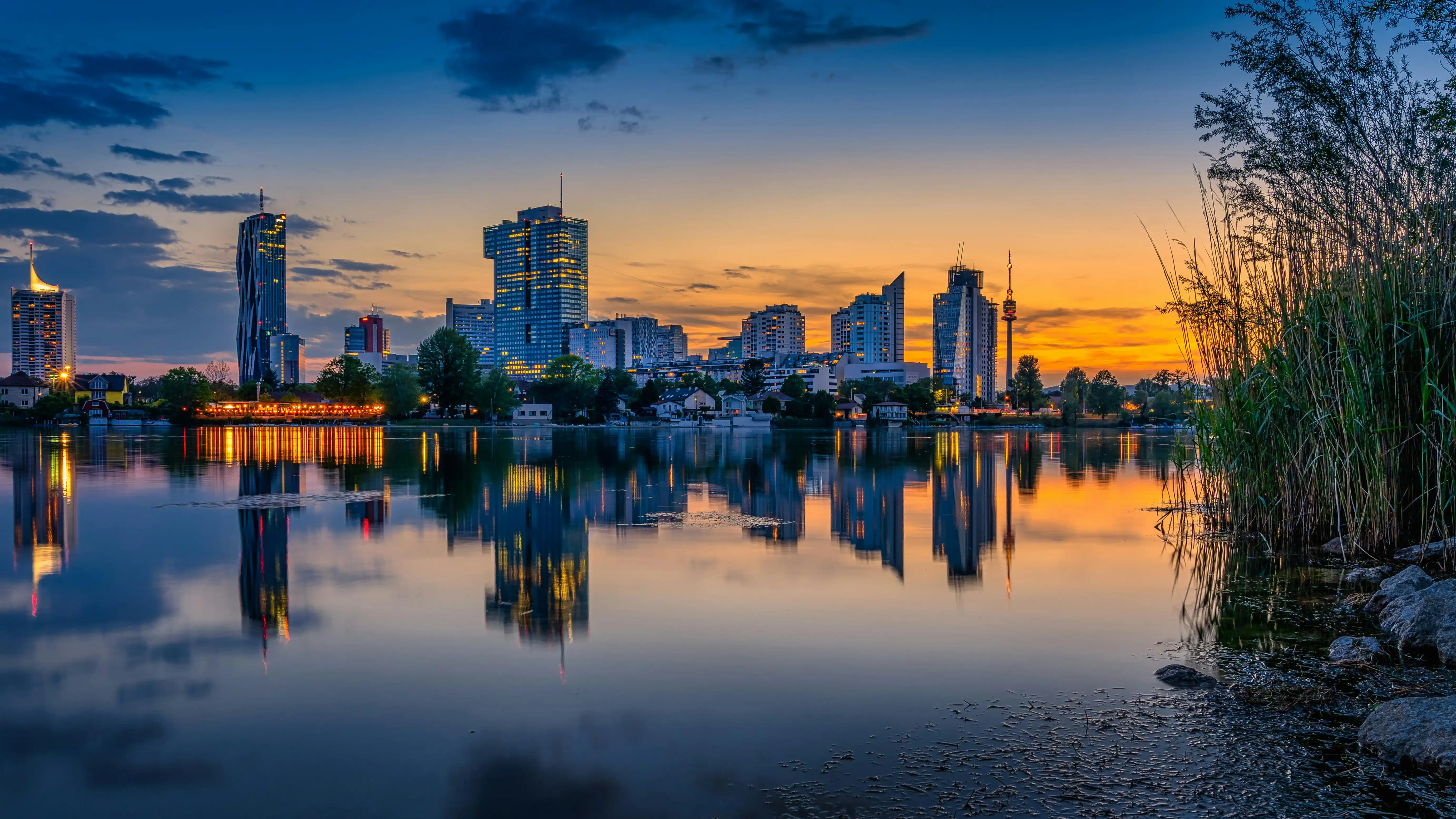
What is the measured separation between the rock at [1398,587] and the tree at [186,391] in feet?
450

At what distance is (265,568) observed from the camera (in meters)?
13.6

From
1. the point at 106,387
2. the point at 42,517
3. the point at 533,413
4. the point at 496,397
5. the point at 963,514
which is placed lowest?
the point at 963,514

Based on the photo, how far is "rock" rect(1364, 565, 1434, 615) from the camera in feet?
32.7

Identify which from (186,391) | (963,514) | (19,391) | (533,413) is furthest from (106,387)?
→ (963,514)

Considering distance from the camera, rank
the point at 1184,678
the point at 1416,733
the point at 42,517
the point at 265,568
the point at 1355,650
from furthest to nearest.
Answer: the point at 42,517 < the point at 265,568 < the point at 1355,650 < the point at 1184,678 < the point at 1416,733

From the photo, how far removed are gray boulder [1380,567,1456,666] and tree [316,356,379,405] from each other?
131116mm

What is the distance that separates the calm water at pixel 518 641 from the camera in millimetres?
6086

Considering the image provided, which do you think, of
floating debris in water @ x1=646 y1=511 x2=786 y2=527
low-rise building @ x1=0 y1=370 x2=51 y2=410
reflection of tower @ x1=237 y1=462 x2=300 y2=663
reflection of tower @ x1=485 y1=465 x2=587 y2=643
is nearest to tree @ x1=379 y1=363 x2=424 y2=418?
low-rise building @ x1=0 y1=370 x2=51 y2=410

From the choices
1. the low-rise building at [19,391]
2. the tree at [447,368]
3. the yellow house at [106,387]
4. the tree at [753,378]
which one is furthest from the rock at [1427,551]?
the yellow house at [106,387]

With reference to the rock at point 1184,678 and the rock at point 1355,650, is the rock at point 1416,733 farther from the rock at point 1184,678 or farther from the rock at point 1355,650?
the rock at point 1355,650

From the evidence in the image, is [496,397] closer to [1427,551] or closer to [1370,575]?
[1370,575]

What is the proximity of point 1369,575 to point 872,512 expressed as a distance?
11.1 metres

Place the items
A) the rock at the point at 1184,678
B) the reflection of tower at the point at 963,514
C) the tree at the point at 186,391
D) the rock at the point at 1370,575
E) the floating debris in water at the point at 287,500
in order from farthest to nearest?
the tree at the point at 186,391
the floating debris in water at the point at 287,500
the reflection of tower at the point at 963,514
the rock at the point at 1370,575
the rock at the point at 1184,678

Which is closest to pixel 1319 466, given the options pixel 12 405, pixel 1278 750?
pixel 1278 750
